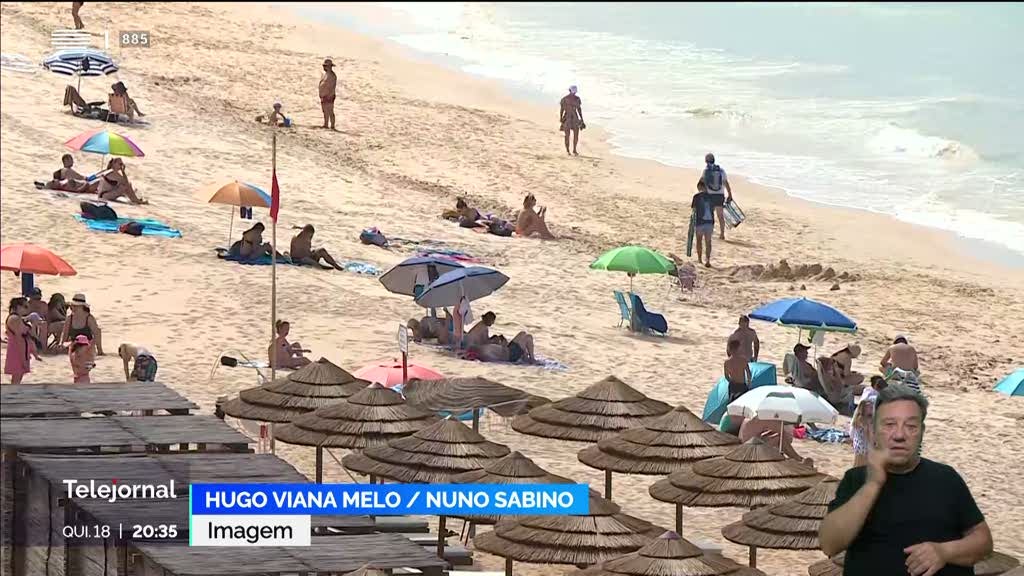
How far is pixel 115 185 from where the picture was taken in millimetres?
22859

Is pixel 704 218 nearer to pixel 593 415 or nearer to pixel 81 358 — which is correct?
pixel 81 358

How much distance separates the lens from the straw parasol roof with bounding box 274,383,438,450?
40.0 feet

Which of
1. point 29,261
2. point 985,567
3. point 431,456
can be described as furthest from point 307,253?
point 985,567

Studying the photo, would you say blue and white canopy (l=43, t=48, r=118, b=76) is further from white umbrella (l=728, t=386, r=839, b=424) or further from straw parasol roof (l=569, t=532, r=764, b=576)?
straw parasol roof (l=569, t=532, r=764, b=576)

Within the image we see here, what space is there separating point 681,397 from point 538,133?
52.7ft

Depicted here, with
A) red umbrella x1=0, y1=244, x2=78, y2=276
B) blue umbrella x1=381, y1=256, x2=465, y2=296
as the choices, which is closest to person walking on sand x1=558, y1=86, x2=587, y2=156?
blue umbrella x1=381, y1=256, x2=465, y2=296

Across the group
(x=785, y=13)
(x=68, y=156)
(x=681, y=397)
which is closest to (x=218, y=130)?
(x=68, y=156)

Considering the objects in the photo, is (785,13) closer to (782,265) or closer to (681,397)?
(782,265)

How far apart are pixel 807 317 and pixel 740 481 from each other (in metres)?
5.92

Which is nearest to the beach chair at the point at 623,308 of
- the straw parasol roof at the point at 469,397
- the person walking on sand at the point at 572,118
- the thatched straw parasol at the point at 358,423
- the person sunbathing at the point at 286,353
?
the person sunbathing at the point at 286,353

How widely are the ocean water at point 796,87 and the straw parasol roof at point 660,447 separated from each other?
47.7 ft

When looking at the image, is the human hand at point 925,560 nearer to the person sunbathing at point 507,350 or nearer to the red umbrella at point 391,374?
the red umbrella at point 391,374

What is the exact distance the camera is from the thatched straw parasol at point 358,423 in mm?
12172

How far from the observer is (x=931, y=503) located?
15.4ft
